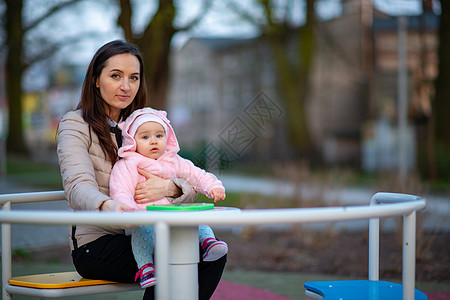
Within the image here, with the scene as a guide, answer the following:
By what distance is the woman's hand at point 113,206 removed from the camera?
87.7 inches

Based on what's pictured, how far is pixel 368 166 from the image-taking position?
85.9 feet

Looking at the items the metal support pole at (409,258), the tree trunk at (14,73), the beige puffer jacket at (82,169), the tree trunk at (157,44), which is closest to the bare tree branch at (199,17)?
the tree trunk at (157,44)

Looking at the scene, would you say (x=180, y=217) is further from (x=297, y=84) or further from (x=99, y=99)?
(x=297, y=84)

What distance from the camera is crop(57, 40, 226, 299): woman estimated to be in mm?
2545

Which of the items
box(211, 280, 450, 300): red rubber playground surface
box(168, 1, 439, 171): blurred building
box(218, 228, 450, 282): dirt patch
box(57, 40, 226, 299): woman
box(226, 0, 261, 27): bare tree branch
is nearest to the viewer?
box(57, 40, 226, 299): woman

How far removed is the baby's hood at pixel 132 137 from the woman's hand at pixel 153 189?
0.11m

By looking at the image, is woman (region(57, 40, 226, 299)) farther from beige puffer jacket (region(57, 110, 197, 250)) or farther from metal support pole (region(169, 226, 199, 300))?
metal support pole (region(169, 226, 199, 300))

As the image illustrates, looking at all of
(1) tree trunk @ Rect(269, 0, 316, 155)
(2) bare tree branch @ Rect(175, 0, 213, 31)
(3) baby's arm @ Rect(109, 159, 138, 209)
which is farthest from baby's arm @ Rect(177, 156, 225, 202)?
(1) tree trunk @ Rect(269, 0, 316, 155)

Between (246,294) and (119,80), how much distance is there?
2536 mm

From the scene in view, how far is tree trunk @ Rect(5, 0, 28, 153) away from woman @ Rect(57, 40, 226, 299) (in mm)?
16589

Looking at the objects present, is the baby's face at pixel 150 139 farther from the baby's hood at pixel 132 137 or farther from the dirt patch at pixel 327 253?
the dirt patch at pixel 327 253

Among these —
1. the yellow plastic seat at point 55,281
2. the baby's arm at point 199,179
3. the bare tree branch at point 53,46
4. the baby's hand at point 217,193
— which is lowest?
the yellow plastic seat at point 55,281

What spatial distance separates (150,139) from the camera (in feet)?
8.73

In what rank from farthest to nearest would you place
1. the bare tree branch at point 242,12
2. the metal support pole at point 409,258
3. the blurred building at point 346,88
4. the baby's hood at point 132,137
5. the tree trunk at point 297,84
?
the blurred building at point 346,88 → the tree trunk at point 297,84 → the bare tree branch at point 242,12 → the baby's hood at point 132,137 → the metal support pole at point 409,258
